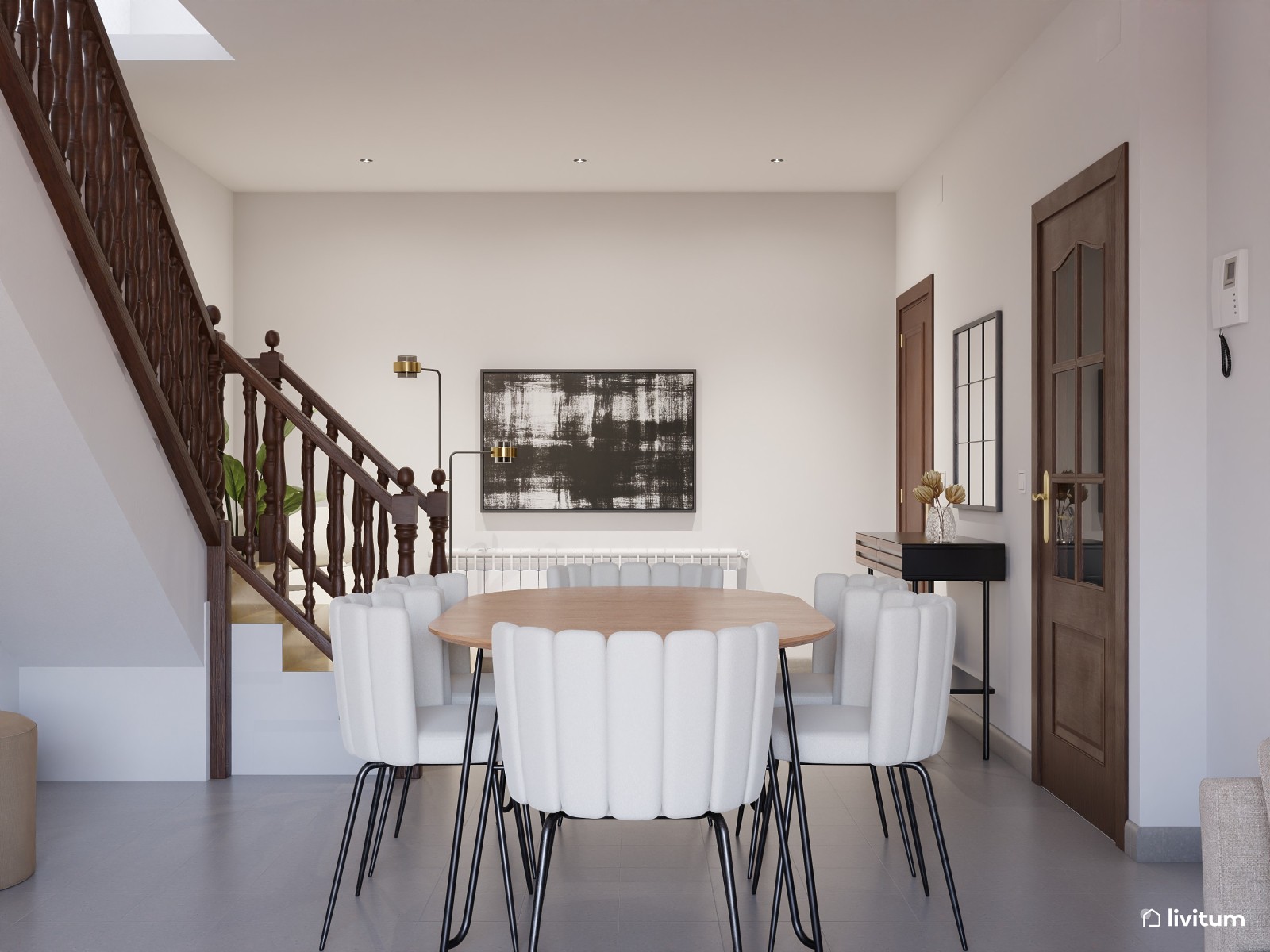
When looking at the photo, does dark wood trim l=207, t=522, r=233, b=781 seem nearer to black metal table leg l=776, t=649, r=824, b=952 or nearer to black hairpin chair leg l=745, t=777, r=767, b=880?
black hairpin chair leg l=745, t=777, r=767, b=880

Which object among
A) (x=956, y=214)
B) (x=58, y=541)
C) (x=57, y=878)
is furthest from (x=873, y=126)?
(x=57, y=878)

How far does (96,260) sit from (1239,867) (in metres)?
3.51

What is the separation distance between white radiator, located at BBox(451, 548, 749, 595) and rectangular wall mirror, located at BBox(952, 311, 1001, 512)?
6.48 feet

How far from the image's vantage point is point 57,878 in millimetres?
3373

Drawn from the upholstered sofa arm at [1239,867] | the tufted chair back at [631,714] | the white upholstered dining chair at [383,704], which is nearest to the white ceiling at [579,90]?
the white upholstered dining chair at [383,704]

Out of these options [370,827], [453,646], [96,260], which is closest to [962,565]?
[453,646]

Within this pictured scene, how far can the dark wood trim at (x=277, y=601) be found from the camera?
4547mm

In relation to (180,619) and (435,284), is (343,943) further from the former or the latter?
(435,284)

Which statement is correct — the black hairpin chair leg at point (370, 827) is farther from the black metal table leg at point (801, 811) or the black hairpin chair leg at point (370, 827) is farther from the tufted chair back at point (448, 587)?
the black metal table leg at point (801, 811)

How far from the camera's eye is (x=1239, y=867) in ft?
6.30

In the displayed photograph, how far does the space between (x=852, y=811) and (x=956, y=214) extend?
11.3 feet

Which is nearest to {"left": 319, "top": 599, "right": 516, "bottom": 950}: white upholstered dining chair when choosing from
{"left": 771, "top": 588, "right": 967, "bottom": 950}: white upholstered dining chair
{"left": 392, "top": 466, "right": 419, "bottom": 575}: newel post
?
{"left": 771, "top": 588, "right": 967, "bottom": 950}: white upholstered dining chair

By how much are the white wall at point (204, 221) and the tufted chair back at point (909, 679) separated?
503 cm

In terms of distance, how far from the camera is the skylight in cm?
493
